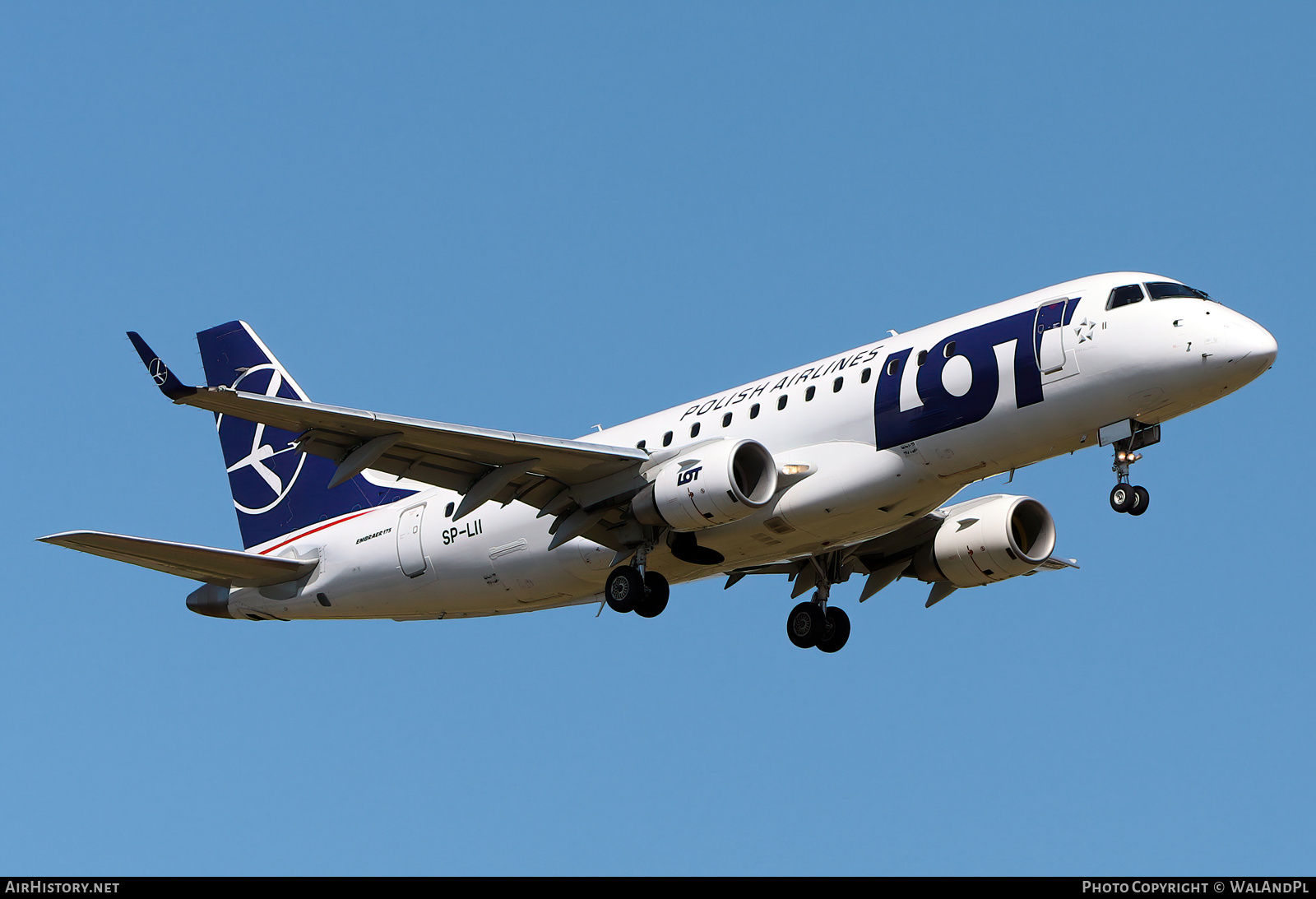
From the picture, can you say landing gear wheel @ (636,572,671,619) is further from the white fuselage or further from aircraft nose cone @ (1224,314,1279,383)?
aircraft nose cone @ (1224,314,1279,383)

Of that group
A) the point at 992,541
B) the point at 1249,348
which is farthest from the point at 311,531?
the point at 1249,348

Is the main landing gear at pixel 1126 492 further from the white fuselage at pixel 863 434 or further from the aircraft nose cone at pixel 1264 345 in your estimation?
the aircraft nose cone at pixel 1264 345

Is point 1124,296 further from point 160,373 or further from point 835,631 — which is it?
point 160,373

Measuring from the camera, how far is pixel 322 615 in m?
34.8

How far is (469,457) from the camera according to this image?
2969 cm

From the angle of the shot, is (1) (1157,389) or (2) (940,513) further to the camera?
(2) (940,513)

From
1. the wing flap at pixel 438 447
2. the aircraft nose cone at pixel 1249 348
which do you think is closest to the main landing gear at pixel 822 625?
the wing flap at pixel 438 447

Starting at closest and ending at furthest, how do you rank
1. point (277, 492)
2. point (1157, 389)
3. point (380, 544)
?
1. point (1157, 389)
2. point (380, 544)
3. point (277, 492)

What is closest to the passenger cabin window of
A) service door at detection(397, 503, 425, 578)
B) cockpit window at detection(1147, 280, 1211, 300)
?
cockpit window at detection(1147, 280, 1211, 300)
